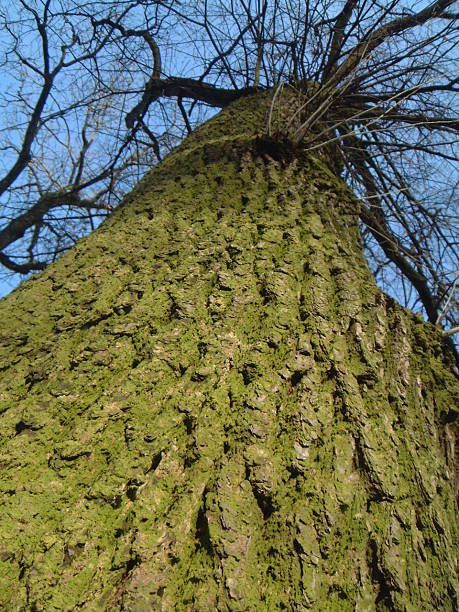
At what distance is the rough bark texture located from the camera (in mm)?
641

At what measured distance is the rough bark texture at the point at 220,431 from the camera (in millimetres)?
641

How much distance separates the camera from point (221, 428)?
803 mm

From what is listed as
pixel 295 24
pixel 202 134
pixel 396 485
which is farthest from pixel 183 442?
pixel 295 24

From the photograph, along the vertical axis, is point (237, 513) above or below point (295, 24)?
below

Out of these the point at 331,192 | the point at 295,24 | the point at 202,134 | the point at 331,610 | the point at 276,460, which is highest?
the point at 295,24

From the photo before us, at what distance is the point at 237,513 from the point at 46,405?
0.43 m

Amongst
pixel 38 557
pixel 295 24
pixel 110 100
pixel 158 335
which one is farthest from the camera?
pixel 110 100

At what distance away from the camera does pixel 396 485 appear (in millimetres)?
850

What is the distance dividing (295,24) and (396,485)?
228 cm

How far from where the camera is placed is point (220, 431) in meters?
0.80

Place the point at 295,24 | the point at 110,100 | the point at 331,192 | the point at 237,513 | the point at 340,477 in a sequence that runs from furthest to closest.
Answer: the point at 110,100, the point at 295,24, the point at 331,192, the point at 340,477, the point at 237,513

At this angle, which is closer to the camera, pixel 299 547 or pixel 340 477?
pixel 299 547

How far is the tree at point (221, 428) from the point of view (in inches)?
25.3

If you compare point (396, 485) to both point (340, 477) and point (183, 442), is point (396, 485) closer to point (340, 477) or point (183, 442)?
point (340, 477)
